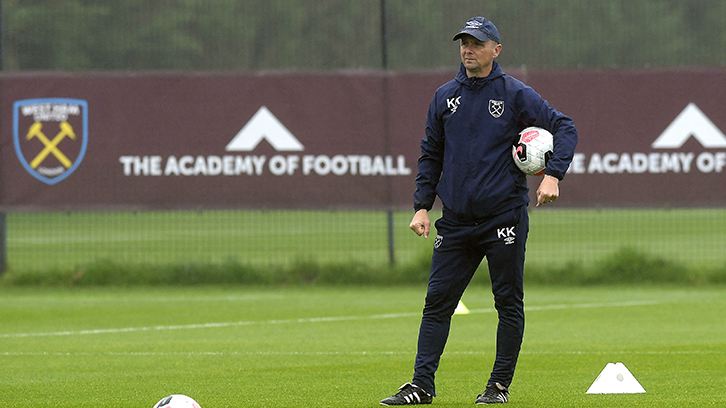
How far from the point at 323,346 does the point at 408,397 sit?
352 cm

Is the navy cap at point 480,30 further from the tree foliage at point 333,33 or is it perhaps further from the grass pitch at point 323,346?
the tree foliage at point 333,33

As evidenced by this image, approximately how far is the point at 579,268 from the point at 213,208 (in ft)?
15.7

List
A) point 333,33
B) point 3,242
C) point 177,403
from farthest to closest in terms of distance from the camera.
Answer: point 333,33, point 3,242, point 177,403

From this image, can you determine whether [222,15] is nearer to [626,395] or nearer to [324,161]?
[324,161]

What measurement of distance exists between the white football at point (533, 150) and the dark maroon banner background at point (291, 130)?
346 inches

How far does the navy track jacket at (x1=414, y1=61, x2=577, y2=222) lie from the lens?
7215 mm

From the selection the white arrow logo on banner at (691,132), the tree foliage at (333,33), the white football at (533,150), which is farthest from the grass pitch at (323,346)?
the tree foliage at (333,33)

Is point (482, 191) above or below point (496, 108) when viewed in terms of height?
below

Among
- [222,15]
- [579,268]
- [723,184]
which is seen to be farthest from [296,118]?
[723,184]

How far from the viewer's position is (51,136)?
53.6 ft

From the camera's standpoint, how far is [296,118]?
16266mm

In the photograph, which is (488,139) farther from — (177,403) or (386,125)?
(386,125)

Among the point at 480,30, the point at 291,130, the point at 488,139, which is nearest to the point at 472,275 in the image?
the point at 488,139

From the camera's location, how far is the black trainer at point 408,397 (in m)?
7.11
